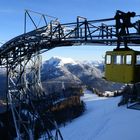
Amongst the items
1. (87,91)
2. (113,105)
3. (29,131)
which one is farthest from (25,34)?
(87,91)

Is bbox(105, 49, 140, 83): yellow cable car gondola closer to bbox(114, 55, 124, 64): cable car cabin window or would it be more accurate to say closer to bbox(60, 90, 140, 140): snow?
bbox(114, 55, 124, 64): cable car cabin window

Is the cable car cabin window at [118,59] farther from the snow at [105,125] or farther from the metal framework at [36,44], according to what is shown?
the snow at [105,125]

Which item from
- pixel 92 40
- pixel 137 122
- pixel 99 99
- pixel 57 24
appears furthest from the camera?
pixel 99 99

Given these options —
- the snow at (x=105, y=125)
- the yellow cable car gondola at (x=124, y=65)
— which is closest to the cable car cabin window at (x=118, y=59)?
the yellow cable car gondola at (x=124, y=65)

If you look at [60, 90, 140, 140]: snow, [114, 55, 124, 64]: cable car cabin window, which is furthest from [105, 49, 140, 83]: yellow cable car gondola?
[60, 90, 140, 140]: snow

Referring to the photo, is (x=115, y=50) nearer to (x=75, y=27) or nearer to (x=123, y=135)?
(x=75, y=27)

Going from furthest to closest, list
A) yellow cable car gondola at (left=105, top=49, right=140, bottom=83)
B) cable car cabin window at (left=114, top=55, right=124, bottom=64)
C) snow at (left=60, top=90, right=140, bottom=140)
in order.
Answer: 1. snow at (left=60, top=90, right=140, bottom=140)
2. cable car cabin window at (left=114, top=55, right=124, bottom=64)
3. yellow cable car gondola at (left=105, top=49, right=140, bottom=83)
